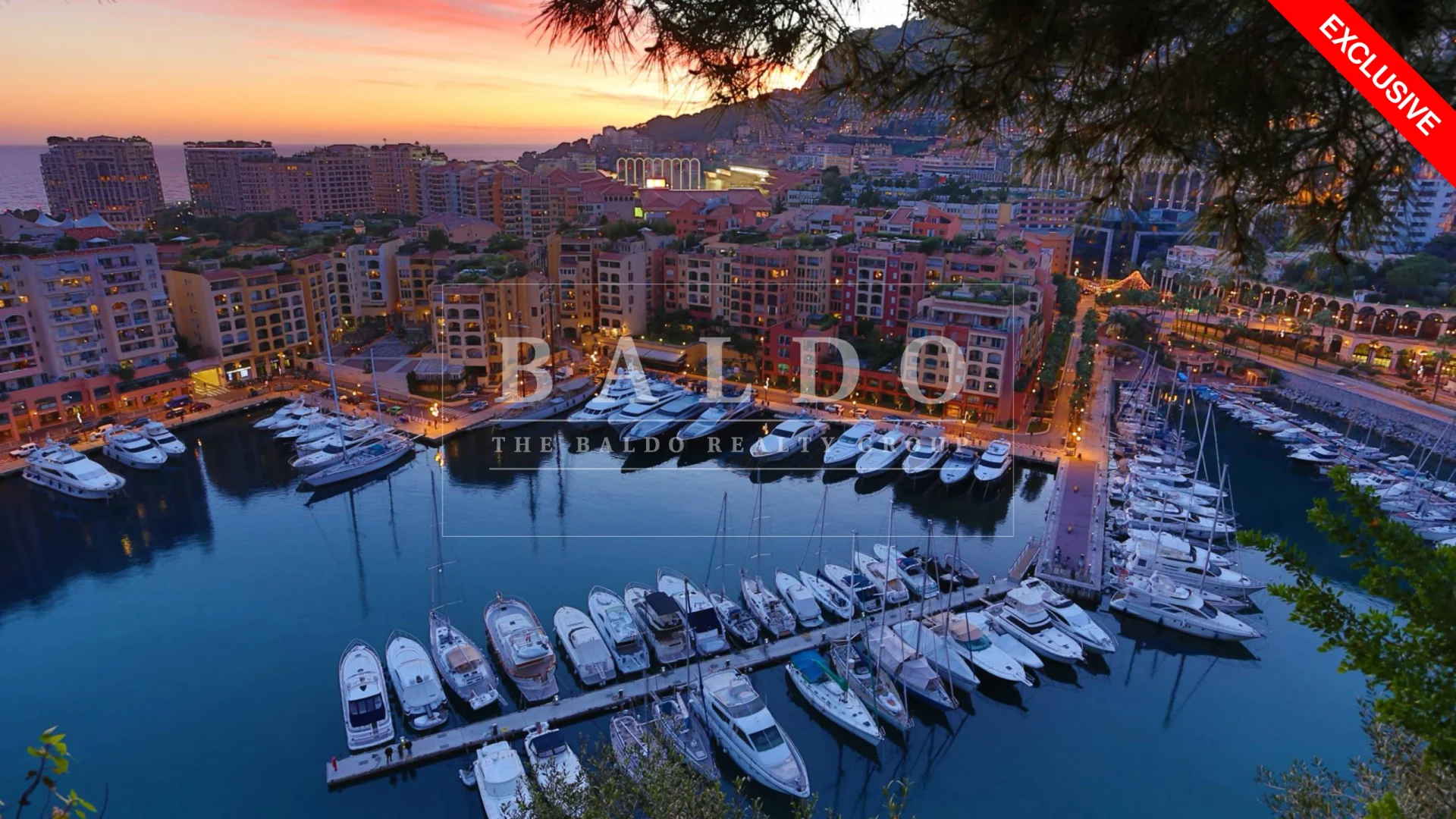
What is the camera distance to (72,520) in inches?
539

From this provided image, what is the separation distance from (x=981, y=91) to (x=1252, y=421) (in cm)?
2150

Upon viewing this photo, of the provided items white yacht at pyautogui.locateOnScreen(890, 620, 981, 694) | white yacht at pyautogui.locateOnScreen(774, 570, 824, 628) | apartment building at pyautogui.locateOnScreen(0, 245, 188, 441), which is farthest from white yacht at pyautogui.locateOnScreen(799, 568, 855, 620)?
apartment building at pyautogui.locateOnScreen(0, 245, 188, 441)

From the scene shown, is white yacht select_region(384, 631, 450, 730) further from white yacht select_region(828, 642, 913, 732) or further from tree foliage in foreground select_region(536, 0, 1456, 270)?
tree foliage in foreground select_region(536, 0, 1456, 270)

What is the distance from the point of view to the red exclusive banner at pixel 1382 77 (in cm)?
110

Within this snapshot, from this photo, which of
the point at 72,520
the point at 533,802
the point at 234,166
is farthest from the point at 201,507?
the point at 234,166

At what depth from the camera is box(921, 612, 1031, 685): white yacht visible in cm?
950

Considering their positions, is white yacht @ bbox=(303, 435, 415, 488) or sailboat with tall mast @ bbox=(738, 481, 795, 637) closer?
sailboat with tall mast @ bbox=(738, 481, 795, 637)

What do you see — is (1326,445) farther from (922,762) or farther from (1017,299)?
(922,762)

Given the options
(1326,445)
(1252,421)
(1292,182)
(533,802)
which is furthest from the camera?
(1252,421)

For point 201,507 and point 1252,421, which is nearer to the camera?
point 201,507

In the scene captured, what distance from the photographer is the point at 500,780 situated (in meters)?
7.49

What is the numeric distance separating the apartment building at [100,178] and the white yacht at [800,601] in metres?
45.3

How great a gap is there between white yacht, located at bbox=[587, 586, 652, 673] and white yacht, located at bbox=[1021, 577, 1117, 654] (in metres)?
5.59

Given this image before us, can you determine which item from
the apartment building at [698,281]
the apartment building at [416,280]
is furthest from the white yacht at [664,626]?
the apartment building at [416,280]
